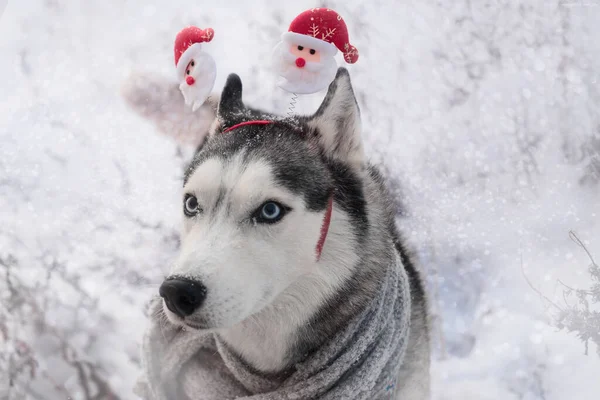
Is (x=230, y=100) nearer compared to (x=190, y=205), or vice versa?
(x=190, y=205)

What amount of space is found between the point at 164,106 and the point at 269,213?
1.13m

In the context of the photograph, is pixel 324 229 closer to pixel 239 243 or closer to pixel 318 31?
pixel 239 243

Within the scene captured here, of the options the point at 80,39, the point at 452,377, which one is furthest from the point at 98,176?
the point at 452,377

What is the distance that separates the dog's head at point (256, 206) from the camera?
3.12 feet

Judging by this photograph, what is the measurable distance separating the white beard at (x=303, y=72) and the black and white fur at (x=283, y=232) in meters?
0.06

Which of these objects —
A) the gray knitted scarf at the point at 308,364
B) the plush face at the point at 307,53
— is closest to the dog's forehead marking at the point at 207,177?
the plush face at the point at 307,53

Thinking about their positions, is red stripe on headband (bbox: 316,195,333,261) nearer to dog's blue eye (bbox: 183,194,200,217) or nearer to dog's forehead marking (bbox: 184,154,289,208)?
dog's forehead marking (bbox: 184,154,289,208)

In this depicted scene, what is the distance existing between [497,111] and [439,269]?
0.71 m

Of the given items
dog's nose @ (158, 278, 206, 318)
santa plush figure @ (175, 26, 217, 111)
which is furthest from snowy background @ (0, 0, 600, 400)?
dog's nose @ (158, 278, 206, 318)

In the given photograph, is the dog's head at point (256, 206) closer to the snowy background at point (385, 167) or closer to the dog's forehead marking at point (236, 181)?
the dog's forehead marking at point (236, 181)

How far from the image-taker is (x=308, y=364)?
1.21 m

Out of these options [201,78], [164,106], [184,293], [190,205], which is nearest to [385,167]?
[164,106]

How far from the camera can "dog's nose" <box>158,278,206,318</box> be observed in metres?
0.91

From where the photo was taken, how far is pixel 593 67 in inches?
88.8
